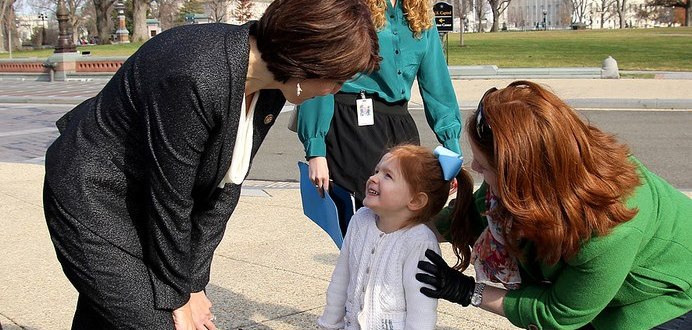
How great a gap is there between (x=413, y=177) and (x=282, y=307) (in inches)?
78.4

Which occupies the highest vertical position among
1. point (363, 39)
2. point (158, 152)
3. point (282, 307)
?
point (363, 39)

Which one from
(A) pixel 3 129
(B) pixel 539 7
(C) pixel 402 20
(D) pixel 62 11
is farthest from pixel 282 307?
(B) pixel 539 7

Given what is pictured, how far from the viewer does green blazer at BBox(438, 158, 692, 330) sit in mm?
2412

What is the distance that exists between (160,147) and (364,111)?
1425 mm

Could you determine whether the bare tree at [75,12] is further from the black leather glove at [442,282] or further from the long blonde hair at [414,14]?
the black leather glove at [442,282]

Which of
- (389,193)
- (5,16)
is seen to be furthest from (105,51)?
(389,193)

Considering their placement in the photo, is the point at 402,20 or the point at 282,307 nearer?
the point at 402,20

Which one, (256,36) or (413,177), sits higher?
(256,36)

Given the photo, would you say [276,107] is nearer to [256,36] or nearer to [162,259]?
[256,36]

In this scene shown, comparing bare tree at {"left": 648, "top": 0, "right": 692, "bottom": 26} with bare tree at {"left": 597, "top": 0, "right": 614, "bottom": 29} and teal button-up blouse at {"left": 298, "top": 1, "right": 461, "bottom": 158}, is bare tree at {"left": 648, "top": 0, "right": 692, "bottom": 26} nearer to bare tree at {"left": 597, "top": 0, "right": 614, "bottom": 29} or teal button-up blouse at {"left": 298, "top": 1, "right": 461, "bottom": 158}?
bare tree at {"left": 597, "top": 0, "right": 614, "bottom": 29}

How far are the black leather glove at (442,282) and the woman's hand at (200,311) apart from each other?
67cm

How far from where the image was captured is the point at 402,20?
3426 mm

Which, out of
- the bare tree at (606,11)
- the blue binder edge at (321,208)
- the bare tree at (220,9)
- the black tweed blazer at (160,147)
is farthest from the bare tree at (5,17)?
the bare tree at (606,11)

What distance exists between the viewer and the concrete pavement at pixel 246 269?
443 cm
